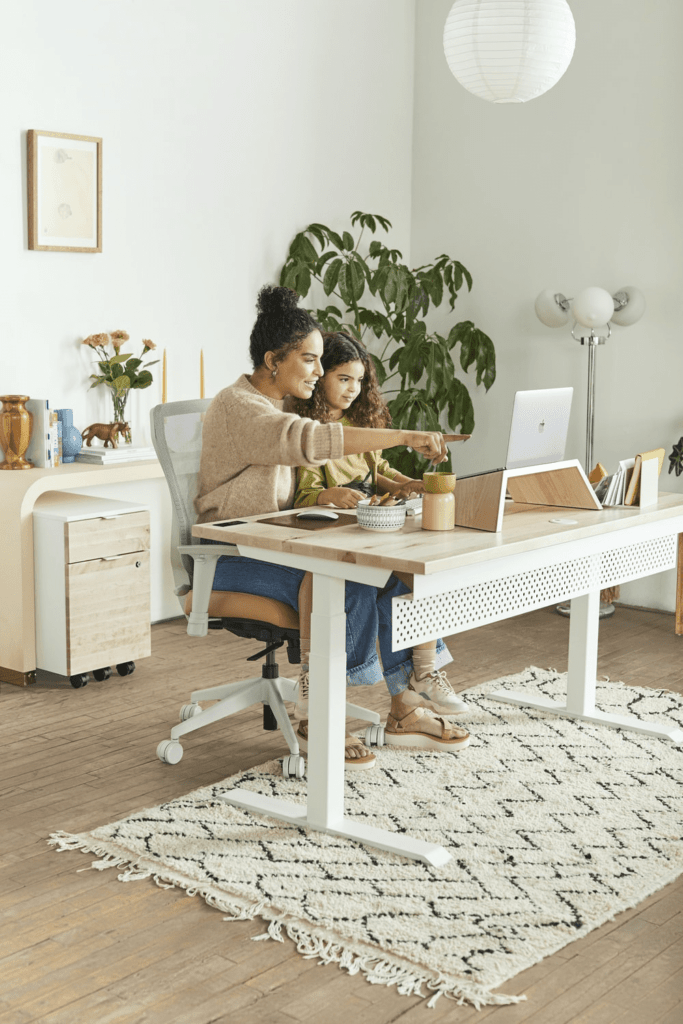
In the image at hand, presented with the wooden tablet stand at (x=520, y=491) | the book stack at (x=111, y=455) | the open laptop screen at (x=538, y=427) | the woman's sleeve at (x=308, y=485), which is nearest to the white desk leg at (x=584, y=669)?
the wooden tablet stand at (x=520, y=491)

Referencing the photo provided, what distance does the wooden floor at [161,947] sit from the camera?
1.98m

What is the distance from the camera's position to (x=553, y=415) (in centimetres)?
293

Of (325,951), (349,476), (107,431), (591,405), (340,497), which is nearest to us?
(325,951)

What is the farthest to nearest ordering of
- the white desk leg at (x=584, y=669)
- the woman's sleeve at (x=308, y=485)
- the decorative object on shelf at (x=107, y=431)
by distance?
the decorative object on shelf at (x=107, y=431), the white desk leg at (x=584, y=669), the woman's sleeve at (x=308, y=485)

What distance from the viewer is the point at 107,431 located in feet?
13.8

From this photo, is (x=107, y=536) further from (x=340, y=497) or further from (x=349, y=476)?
(x=340, y=497)

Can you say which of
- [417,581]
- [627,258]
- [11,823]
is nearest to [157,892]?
[11,823]

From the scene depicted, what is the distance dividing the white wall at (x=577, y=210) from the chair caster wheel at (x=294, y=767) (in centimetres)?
248

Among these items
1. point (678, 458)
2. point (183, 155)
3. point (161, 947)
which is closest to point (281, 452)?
point (161, 947)

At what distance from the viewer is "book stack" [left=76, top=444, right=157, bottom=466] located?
162 inches

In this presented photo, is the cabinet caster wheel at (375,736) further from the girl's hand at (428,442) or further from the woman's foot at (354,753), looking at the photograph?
the girl's hand at (428,442)

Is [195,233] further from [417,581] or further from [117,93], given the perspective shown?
[417,581]

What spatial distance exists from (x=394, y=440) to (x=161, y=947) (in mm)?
1282

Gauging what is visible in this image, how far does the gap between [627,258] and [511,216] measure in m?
0.64
